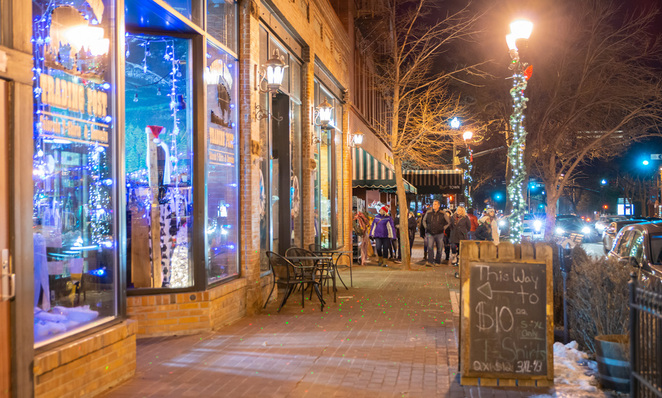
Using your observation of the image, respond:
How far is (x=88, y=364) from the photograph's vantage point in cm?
523

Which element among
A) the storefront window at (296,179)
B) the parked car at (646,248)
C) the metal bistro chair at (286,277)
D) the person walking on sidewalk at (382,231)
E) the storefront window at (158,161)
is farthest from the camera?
the person walking on sidewalk at (382,231)

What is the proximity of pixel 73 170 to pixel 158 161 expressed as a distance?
8.21 ft

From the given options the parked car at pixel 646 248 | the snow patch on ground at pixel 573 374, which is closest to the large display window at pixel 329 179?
the parked car at pixel 646 248

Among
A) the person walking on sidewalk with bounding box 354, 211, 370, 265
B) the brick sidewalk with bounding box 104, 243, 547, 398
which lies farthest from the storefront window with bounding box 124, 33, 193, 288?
the person walking on sidewalk with bounding box 354, 211, 370, 265

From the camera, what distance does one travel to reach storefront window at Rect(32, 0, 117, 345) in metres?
5.28

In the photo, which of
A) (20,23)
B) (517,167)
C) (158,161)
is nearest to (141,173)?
(158,161)

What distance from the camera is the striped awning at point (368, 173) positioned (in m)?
20.1

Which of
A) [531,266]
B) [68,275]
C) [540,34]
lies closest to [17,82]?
[68,275]

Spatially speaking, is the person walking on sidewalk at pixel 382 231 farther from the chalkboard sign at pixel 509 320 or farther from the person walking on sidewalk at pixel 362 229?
the chalkboard sign at pixel 509 320

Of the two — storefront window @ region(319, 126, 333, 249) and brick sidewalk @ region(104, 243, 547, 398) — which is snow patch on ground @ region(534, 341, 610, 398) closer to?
brick sidewalk @ region(104, 243, 547, 398)

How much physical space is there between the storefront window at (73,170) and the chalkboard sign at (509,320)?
351cm

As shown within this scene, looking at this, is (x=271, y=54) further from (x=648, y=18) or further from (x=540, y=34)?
(x=648, y=18)

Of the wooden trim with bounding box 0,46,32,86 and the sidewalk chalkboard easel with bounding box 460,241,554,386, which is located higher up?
the wooden trim with bounding box 0,46,32,86

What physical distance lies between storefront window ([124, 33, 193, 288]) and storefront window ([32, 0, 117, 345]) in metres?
2.05
